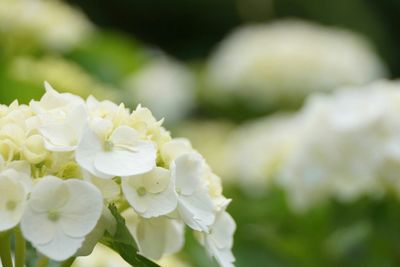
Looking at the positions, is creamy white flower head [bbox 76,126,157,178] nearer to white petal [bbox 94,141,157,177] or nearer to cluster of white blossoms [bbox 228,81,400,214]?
white petal [bbox 94,141,157,177]

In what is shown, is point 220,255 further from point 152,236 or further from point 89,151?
point 89,151

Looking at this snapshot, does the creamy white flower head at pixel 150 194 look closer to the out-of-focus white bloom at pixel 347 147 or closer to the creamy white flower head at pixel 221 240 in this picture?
the creamy white flower head at pixel 221 240

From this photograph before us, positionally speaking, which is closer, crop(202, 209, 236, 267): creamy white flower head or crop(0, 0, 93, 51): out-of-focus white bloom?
crop(202, 209, 236, 267): creamy white flower head

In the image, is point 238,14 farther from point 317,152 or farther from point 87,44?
point 317,152

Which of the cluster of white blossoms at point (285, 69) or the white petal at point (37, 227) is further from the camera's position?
the cluster of white blossoms at point (285, 69)

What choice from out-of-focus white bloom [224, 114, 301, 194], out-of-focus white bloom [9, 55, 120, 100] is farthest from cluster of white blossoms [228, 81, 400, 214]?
out-of-focus white bloom [9, 55, 120, 100]

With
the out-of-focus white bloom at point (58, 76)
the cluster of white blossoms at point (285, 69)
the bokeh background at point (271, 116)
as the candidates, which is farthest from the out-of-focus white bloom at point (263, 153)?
the cluster of white blossoms at point (285, 69)
